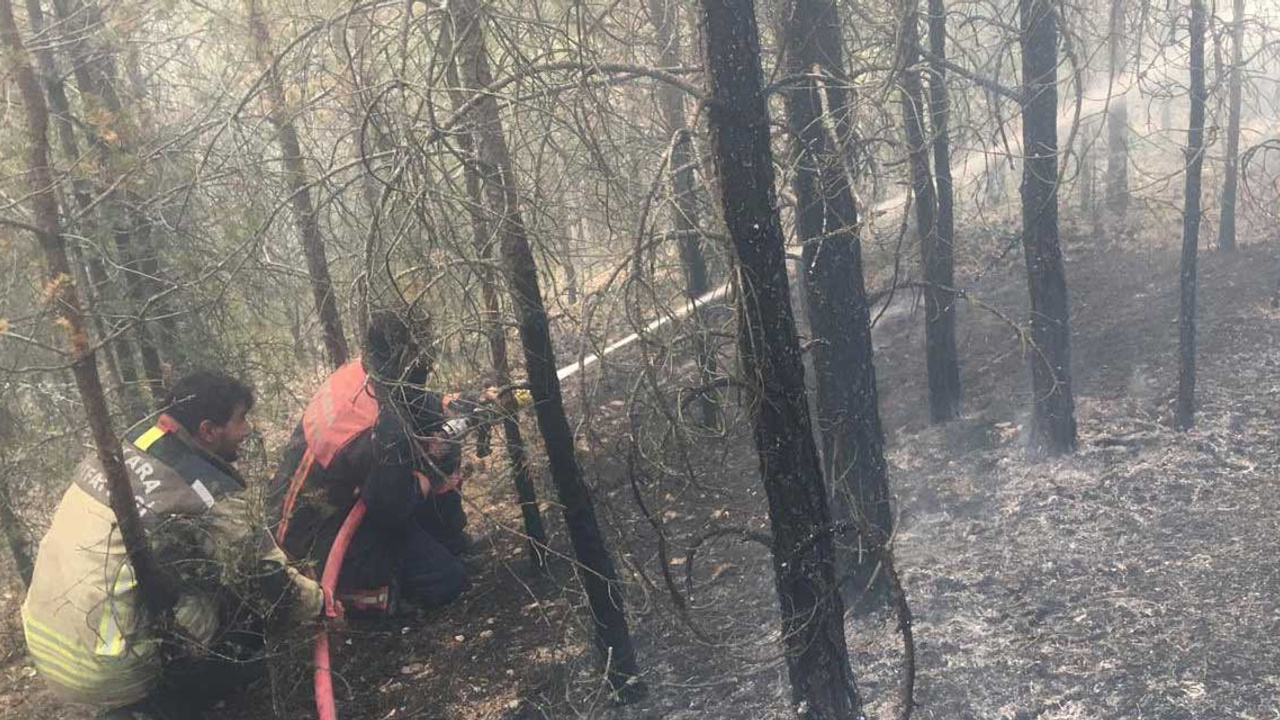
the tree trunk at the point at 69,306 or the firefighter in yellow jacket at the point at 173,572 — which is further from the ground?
the tree trunk at the point at 69,306

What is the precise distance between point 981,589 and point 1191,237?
323 cm

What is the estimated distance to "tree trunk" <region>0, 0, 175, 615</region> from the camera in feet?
13.1

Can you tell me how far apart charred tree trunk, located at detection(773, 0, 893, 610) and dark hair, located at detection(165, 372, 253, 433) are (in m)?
2.96

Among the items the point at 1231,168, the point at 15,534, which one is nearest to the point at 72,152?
the point at 15,534

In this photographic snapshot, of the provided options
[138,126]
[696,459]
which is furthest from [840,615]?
[138,126]

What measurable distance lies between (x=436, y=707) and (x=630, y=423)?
2374mm

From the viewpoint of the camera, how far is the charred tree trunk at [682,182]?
3564 millimetres

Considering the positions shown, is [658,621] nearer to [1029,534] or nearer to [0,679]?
[1029,534]

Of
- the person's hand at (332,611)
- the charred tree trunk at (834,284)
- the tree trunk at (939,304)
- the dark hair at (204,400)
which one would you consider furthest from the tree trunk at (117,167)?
the tree trunk at (939,304)

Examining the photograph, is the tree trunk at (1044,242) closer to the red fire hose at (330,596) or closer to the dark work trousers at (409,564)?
the dark work trousers at (409,564)

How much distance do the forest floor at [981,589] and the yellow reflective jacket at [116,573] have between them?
64 cm

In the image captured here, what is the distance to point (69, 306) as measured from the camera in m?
Answer: 3.99

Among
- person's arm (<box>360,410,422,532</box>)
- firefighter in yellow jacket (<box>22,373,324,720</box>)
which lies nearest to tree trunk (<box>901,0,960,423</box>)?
person's arm (<box>360,410,422,532</box>)

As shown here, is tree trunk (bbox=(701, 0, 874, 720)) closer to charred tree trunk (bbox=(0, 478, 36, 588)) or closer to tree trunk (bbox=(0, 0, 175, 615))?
tree trunk (bbox=(0, 0, 175, 615))
